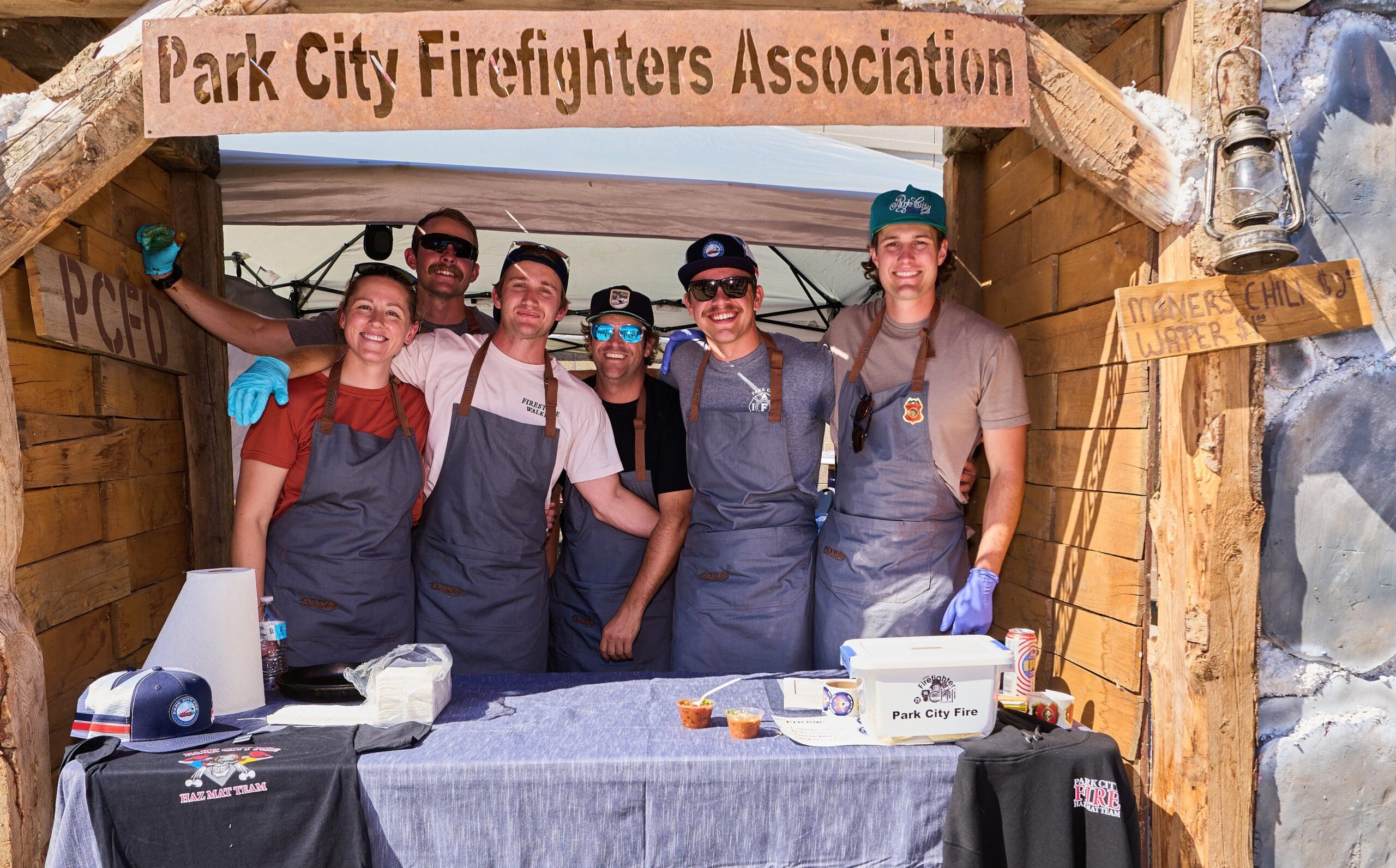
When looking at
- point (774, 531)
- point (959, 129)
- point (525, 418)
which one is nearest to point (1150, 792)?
point (774, 531)

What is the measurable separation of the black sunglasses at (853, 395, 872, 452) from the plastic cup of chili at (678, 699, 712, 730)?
1.08 meters

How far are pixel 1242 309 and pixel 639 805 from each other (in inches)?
71.8

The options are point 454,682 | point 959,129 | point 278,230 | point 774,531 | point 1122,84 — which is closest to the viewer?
point 454,682

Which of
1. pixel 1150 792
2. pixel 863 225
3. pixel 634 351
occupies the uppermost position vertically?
pixel 863 225

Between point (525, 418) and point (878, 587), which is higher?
point (525, 418)

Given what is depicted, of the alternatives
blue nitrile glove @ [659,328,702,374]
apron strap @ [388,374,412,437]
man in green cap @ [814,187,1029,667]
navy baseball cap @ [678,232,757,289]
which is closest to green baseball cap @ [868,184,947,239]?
man in green cap @ [814,187,1029,667]

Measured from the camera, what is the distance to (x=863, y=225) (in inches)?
161

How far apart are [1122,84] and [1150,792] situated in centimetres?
198

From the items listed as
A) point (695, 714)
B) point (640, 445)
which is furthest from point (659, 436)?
point (695, 714)

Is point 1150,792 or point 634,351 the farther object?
point 634,351

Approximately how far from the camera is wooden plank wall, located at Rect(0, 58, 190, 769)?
2381 mm

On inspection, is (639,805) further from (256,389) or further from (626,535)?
(256,389)

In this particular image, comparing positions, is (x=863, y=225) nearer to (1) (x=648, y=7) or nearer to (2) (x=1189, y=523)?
(1) (x=648, y=7)

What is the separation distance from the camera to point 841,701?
201 centimetres
